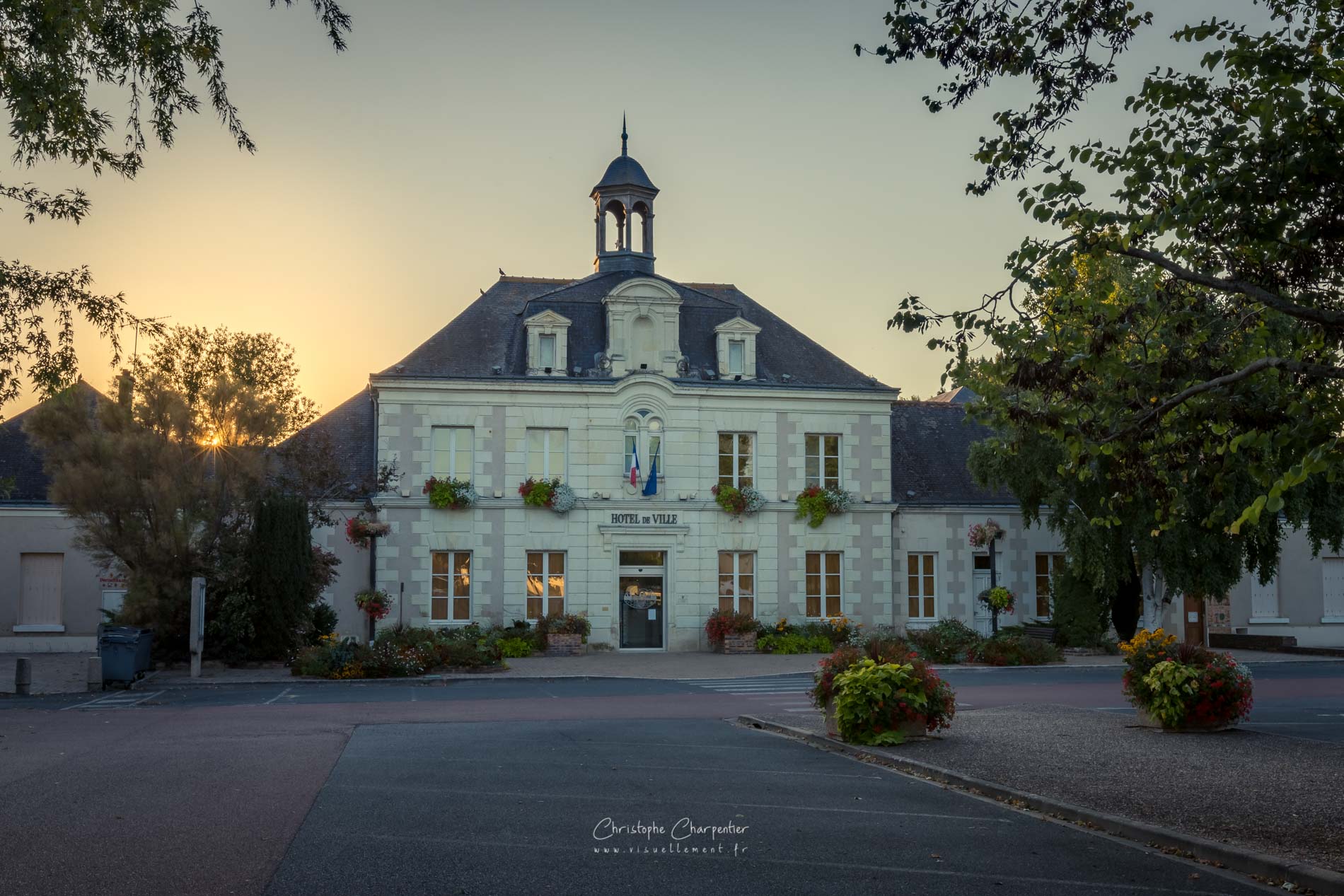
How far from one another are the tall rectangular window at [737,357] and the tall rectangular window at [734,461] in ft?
5.19

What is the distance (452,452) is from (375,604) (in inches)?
158

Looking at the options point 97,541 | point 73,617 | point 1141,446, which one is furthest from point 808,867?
point 73,617

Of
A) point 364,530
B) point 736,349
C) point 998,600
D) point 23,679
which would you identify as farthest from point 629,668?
point 23,679

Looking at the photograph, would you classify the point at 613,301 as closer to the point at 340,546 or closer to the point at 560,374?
the point at 560,374

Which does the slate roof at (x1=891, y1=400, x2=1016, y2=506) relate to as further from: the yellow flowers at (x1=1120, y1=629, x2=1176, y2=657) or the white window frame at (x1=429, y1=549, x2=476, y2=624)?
the yellow flowers at (x1=1120, y1=629, x2=1176, y2=657)

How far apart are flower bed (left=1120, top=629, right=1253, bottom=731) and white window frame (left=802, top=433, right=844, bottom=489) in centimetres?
1672

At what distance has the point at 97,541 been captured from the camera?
985 inches

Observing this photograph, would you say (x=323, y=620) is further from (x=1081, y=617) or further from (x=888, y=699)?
(x=888, y=699)

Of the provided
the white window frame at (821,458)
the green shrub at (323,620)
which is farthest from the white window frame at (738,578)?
the green shrub at (323,620)

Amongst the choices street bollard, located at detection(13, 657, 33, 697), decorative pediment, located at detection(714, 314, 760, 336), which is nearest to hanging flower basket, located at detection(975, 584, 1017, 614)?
decorative pediment, located at detection(714, 314, 760, 336)

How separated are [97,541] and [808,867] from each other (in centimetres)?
2122

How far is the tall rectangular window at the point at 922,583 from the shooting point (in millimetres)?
33094

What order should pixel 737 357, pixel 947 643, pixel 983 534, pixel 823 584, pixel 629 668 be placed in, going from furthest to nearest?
1. pixel 983 534
2. pixel 737 357
3. pixel 823 584
4. pixel 947 643
5. pixel 629 668

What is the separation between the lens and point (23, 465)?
3266 cm
